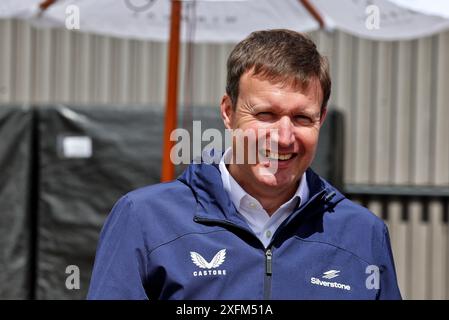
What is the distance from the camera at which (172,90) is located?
12.2 ft

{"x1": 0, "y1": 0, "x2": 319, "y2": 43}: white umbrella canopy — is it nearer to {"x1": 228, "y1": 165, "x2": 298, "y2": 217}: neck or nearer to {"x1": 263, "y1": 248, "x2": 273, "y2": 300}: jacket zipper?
{"x1": 228, "y1": 165, "x2": 298, "y2": 217}: neck

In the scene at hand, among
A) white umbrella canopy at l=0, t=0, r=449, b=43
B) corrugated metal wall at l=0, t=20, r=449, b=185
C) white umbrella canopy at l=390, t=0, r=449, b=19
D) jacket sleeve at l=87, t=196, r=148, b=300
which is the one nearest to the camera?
jacket sleeve at l=87, t=196, r=148, b=300

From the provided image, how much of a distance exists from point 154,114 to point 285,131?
10.6 ft

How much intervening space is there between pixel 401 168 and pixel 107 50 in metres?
2.75

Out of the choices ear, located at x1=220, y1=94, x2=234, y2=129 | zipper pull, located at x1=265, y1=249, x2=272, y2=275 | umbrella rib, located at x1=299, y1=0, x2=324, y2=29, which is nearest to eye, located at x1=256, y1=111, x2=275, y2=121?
ear, located at x1=220, y1=94, x2=234, y2=129

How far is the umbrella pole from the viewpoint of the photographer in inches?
142

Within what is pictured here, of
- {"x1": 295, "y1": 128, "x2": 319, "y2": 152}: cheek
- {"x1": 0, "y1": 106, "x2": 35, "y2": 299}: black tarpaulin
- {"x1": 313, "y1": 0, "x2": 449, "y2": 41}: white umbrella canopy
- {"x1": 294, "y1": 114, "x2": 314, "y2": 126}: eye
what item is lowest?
{"x1": 0, "y1": 106, "x2": 35, "y2": 299}: black tarpaulin

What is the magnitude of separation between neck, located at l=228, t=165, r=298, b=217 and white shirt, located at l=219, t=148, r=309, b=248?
0.02 m

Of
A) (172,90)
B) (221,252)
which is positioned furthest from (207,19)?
(221,252)

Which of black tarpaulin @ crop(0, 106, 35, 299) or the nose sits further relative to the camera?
black tarpaulin @ crop(0, 106, 35, 299)

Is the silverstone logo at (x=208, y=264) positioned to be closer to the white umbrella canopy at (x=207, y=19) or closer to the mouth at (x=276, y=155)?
the mouth at (x=276, y=155)

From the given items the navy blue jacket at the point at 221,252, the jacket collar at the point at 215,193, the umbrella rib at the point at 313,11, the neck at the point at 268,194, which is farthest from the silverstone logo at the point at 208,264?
the umbrella rib at the point at 313,11
